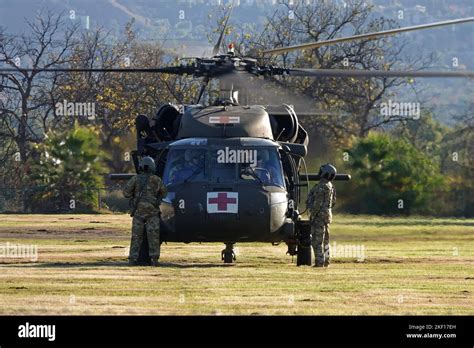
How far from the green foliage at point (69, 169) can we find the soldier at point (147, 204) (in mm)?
17455

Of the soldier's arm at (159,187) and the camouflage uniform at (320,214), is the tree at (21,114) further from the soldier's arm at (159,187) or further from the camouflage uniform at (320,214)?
the soldier's arm at (159,187)

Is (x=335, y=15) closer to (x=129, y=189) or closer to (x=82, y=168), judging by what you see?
(x=82, y=168)

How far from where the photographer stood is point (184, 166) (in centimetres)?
2650

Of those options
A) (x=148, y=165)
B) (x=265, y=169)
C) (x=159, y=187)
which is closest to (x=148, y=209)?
(x=159, y=187)

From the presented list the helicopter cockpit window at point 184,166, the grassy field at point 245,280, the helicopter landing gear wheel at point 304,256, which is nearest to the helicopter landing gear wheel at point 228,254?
the grassy field at point 245,280

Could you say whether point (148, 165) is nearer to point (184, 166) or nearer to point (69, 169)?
point (184, 166)

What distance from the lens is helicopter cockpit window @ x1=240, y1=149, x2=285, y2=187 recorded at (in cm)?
2641

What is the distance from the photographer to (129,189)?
2609cm

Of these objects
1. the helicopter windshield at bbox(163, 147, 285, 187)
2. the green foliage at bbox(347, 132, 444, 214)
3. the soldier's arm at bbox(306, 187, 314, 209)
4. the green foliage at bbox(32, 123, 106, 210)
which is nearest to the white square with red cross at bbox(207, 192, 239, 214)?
the helicopter windshield at bbox(163, 147, 285, 187)

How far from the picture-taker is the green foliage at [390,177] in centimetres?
4312
